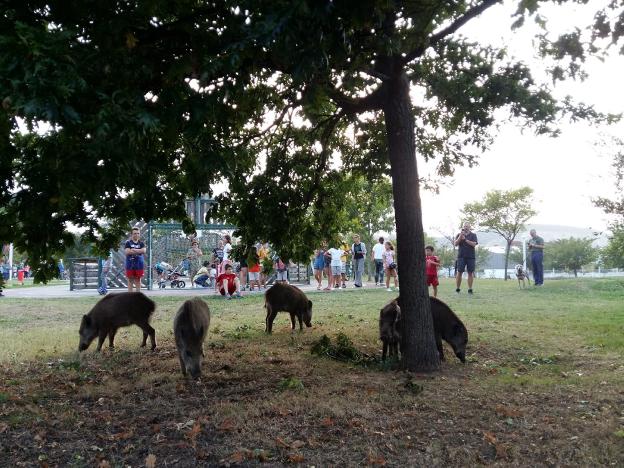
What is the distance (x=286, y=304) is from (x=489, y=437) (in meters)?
6.58

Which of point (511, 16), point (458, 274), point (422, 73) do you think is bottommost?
point (458, 274)

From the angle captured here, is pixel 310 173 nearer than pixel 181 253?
Yes

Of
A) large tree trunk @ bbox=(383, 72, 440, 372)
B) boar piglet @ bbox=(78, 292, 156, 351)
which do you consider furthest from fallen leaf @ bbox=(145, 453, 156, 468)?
boar piglet @ bbox=(78, 292, 156, 351)

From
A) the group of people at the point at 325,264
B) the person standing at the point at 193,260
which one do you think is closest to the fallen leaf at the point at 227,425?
the group of people at the point at 325,264

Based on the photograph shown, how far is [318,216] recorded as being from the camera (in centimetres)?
989

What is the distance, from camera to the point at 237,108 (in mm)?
6031

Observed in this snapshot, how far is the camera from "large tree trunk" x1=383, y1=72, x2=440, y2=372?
24.1ft

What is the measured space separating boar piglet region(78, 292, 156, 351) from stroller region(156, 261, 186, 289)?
15372 millimetres

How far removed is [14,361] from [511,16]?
8.20 metres

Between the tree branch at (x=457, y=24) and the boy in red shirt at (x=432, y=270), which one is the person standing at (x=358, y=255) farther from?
the tree branch at (x=457, y=24)

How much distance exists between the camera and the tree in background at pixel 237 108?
13.1 ft

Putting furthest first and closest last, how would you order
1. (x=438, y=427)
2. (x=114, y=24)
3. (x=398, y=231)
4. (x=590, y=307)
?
(x=590, y=307) → (x=398, y=231) → (x=438, y=427) → (x=114, y=24)

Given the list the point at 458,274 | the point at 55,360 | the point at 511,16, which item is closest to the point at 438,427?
the point at 511,16

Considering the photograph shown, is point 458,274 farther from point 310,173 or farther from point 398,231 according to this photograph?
point 398,231
